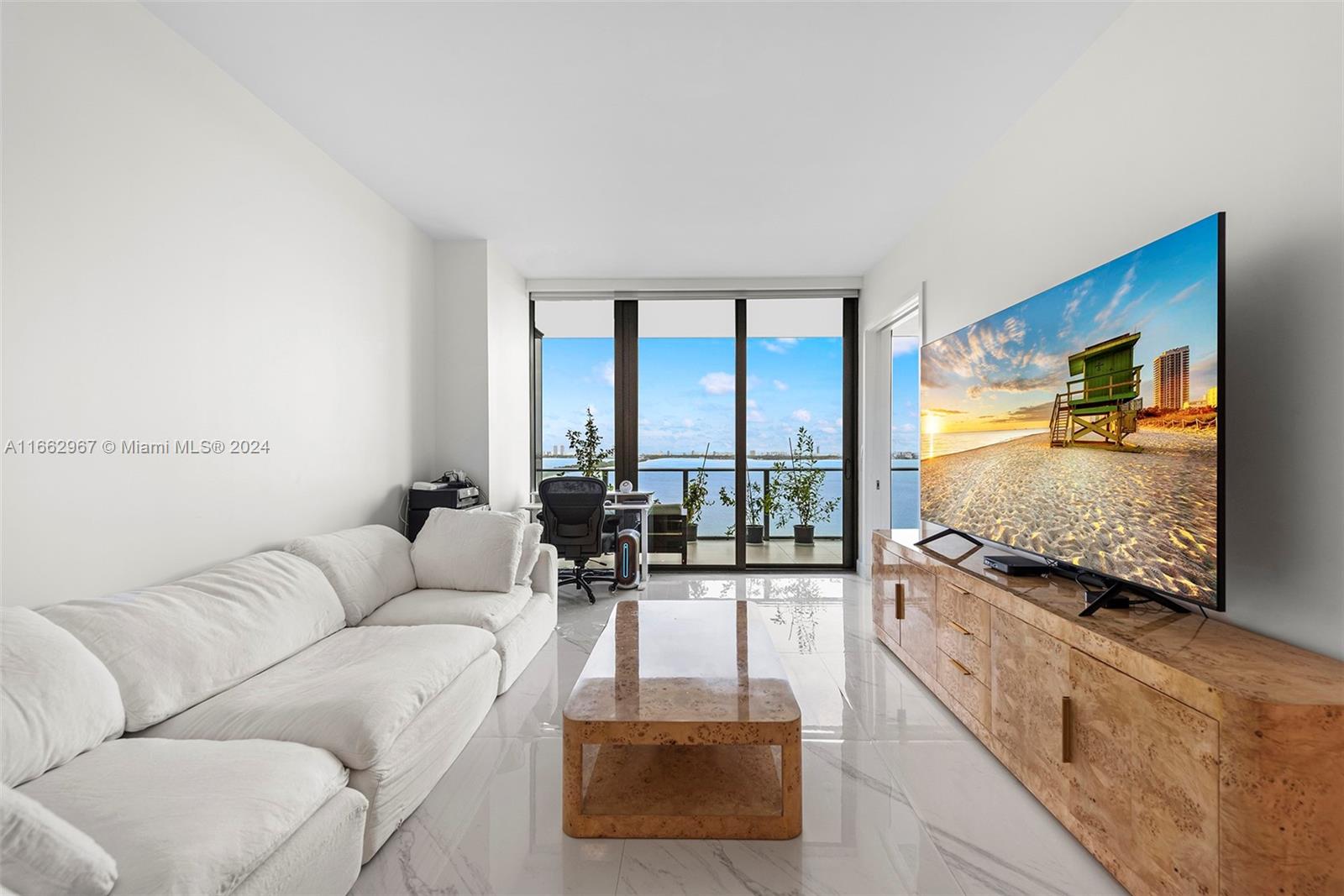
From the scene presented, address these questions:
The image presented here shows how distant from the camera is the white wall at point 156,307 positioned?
73.6 inches

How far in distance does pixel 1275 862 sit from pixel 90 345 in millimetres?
3429

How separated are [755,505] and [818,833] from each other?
164 inches

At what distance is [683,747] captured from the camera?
2.31 m

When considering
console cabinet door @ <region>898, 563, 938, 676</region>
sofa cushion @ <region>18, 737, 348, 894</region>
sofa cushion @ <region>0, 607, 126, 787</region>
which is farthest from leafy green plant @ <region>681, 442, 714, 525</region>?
sofa cushion @ <region>0, 607, 126, 787</region>

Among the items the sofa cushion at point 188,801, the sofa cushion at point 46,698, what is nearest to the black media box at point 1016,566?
the sofa cushion at point 188,801

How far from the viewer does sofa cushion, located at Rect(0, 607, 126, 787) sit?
143 cm

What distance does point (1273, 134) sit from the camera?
1650 mm

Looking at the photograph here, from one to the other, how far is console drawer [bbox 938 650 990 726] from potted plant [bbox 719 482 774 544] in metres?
3.23

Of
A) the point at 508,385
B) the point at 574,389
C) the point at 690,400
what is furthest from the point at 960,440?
the point at 574,389

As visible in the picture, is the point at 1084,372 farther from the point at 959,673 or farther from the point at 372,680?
the point at 372,680

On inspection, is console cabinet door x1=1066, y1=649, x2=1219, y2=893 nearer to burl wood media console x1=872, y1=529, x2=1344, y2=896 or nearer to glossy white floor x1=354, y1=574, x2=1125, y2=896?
burl wood media console x1=872, y1=529, x2=1344, y2=896

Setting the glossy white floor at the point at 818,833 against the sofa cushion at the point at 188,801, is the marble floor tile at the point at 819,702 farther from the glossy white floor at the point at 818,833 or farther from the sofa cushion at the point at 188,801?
the sofa cushion at the point at 188,801

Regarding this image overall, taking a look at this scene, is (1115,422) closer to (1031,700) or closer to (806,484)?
(1031,700)

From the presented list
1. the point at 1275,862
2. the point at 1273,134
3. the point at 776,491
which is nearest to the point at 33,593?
the point at 1275,862
